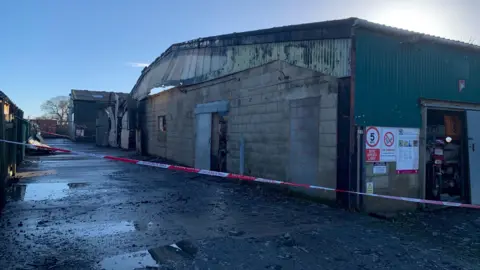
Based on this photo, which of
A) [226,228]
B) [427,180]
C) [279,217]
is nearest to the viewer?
[226,228]

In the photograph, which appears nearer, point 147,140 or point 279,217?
point 279,217

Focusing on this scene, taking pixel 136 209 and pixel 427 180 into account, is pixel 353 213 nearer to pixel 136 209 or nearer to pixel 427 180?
pixel 427 180

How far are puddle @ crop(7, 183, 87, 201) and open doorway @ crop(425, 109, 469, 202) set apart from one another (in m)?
9.11

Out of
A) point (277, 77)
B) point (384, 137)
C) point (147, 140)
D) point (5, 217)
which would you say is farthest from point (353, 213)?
point (147, 140)

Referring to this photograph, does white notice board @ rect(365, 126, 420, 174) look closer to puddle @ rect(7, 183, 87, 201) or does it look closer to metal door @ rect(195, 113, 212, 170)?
metal door @ rect(195, 113, 212, 170)

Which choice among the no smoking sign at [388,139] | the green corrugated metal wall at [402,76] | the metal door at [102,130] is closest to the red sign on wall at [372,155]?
the no smoking sign at [388,139]

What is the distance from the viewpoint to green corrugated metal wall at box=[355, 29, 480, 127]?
7109 millimetres

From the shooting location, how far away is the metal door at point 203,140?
40.6 ft

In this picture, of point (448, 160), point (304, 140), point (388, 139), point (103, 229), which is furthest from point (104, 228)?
point (448, 160)

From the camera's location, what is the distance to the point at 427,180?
8617mm

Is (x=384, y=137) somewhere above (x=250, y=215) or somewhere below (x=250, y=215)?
above

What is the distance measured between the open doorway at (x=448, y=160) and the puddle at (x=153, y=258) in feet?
22.0

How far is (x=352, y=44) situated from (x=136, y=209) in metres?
5.60

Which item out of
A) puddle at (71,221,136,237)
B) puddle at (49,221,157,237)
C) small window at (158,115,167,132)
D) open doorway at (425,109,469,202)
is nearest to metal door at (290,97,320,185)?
open doorway at (425,109,469,202)
